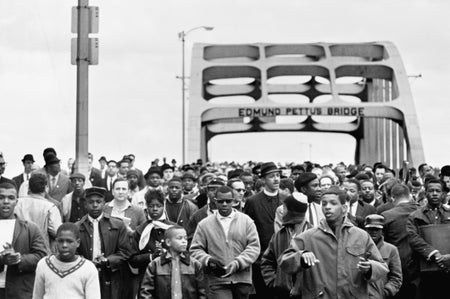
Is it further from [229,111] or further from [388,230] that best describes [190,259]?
[229,111]

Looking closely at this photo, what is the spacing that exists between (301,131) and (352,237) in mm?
71399

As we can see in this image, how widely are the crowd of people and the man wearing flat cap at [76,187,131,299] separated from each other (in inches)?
0.5

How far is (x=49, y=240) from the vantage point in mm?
12211

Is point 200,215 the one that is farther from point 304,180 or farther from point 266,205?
point 304,180

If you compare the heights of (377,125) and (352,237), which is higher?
(377,125)

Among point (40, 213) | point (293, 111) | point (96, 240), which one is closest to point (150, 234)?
point (96, 240)

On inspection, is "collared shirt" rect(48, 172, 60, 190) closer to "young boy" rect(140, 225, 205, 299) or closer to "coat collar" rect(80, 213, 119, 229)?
"coat collar" rect(80, 213, 119, 229)

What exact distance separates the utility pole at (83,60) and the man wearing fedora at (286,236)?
217 inches

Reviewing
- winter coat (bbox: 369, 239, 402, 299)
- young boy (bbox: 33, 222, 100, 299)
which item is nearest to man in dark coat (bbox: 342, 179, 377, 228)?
winter coat (bbox: 369, 239, 402, 299)

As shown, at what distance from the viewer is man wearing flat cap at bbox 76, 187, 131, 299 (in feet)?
39.5

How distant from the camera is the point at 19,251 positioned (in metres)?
10.9

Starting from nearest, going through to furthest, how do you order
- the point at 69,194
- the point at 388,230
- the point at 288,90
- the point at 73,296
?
the point at 73,296
the point at 388,230
the point at 69,194
the point at 288,90

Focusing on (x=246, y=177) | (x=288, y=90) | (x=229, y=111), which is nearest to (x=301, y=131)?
(x=288, y=90)

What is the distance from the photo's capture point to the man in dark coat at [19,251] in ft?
35.3
